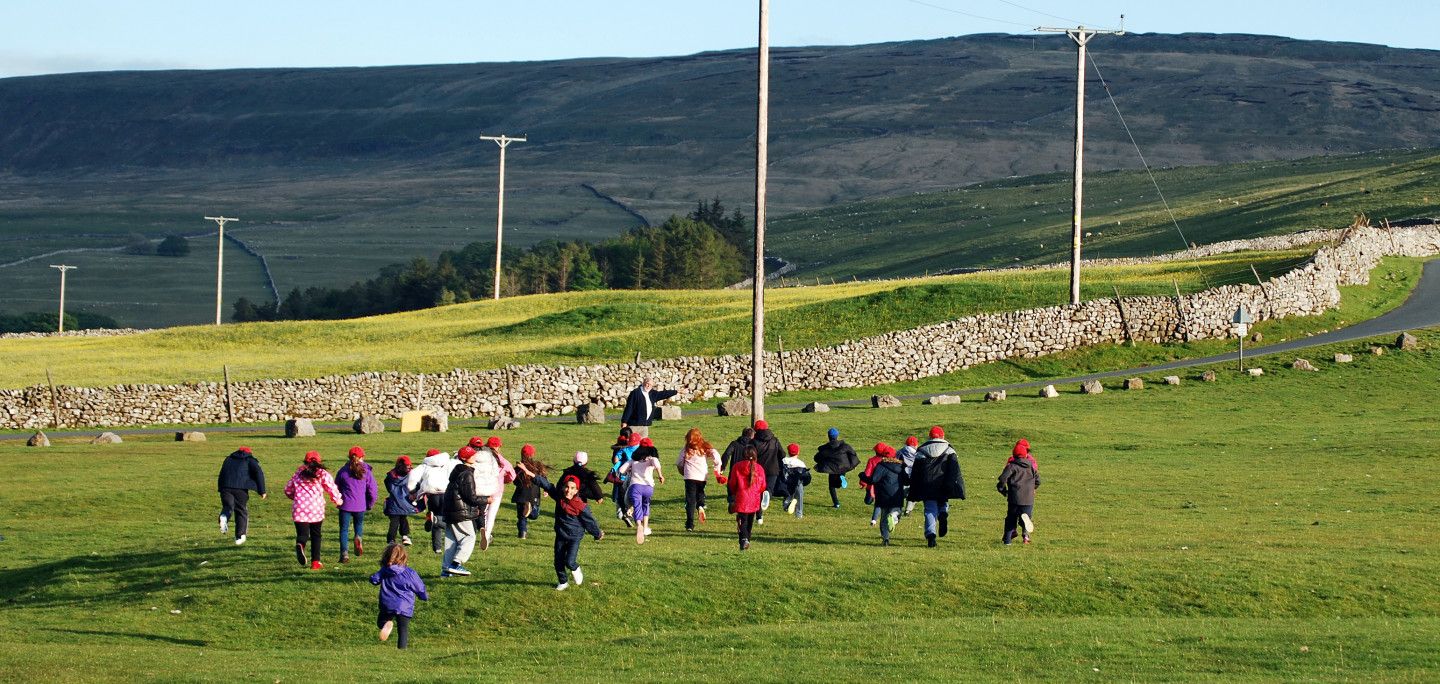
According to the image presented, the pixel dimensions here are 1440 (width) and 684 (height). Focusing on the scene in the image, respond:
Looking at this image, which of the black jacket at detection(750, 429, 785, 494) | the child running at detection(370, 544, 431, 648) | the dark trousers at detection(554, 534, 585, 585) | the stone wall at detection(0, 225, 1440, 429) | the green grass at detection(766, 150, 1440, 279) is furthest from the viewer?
the green grass at detection(766, 150, 1440, 279)

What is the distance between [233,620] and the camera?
80.9 ft

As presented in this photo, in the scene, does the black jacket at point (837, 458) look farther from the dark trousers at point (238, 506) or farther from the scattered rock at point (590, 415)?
the scattered rock at point (590, 415)

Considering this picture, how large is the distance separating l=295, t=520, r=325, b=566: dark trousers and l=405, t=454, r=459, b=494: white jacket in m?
1.54

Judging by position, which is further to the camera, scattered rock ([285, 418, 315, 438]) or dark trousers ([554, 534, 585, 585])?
scattered rock ([285, 418, 315, 438])

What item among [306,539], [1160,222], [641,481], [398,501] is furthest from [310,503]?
[1160,222]

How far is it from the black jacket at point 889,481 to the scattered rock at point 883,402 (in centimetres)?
2485

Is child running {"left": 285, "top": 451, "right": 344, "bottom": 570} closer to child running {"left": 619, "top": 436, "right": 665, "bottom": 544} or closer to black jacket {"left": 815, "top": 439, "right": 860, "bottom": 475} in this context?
child running {"left": 619, "top": 436, "right": 665, "bottom": 544}

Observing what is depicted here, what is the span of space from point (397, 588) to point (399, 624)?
0.66m

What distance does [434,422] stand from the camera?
50.8 metres

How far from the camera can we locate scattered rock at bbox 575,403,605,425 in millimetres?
52356

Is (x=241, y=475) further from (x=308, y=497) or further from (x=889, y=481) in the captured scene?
(x=889, y=481)

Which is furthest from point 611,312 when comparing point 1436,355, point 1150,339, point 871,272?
point 871,272

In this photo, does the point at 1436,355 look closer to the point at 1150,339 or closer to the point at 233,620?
the point at 1150,339

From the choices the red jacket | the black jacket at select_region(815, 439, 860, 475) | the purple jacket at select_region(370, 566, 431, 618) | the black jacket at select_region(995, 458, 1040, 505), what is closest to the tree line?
the black jacket at select_region(815, 439, 860, 475)
